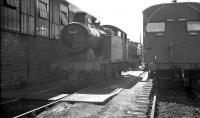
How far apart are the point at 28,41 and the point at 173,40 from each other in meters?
7.20

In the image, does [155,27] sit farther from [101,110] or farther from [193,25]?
[101,110]

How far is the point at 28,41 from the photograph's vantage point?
1364cm

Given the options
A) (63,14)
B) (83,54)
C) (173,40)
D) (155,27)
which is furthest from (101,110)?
(63,14)

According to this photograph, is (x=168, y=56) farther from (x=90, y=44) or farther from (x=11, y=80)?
(x=11, y=80)

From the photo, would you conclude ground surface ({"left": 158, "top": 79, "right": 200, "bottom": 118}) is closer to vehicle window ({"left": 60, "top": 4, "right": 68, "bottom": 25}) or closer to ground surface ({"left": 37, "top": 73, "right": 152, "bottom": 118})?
ground surface ({"left": 37, "top": 73, "right": 152, "bottom": 118})

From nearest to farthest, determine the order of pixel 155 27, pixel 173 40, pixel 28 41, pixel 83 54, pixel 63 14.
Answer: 1. pixel 173 40
2. pixel 155 27
3. pixel 83 54
4. pixel 28 41
5. pixel 63 14

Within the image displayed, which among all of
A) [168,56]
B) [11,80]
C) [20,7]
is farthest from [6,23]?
[168,56]

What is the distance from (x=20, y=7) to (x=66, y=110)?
7.09 m

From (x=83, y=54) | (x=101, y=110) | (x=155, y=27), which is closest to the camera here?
(x=101, y=110)

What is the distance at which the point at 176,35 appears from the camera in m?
11.2

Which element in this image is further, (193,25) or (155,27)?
(155,27)

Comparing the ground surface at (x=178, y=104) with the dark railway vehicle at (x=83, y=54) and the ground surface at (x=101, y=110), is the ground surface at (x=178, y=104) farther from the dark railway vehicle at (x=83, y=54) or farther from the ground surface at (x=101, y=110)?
the dark railway vehicle at (x=83, y=54)

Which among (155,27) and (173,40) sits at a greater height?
(155,27)

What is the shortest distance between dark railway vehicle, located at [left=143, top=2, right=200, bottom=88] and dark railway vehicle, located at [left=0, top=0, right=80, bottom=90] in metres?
4.87
